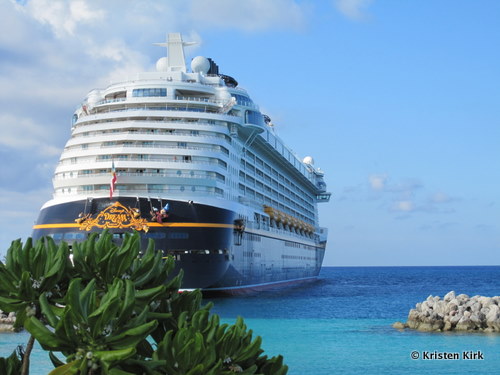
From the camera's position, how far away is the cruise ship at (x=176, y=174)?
1391 inches

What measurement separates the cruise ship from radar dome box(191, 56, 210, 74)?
0.27ft

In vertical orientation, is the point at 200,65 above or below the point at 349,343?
above

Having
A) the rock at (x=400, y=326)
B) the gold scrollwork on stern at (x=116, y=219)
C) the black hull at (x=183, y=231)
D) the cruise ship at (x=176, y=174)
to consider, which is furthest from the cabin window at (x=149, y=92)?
the rock at (x=400, y=326)

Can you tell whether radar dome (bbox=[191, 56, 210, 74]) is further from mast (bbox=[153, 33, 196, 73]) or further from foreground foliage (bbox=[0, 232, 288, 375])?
foreground foliage (bbox=[0, 232, 288, 375])

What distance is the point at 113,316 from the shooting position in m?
7.61

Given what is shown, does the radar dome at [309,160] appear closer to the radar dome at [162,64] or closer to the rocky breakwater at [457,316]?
the radar dome at [162,64]

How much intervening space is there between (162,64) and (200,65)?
310 cm

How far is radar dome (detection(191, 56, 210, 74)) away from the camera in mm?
52031

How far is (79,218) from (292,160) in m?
36.4

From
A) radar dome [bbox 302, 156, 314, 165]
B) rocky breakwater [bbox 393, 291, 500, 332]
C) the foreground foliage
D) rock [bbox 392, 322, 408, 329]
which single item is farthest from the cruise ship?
radar dome [bbox 302, 156, 314, 165]

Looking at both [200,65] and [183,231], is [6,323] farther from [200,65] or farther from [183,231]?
[200,65]

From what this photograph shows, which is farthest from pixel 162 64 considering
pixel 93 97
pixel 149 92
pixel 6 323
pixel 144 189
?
pixel 6 323

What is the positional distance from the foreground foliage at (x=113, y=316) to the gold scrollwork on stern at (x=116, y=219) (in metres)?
25.2

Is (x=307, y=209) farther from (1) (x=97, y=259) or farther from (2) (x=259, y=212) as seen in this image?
(1) (x=97, y=259)
